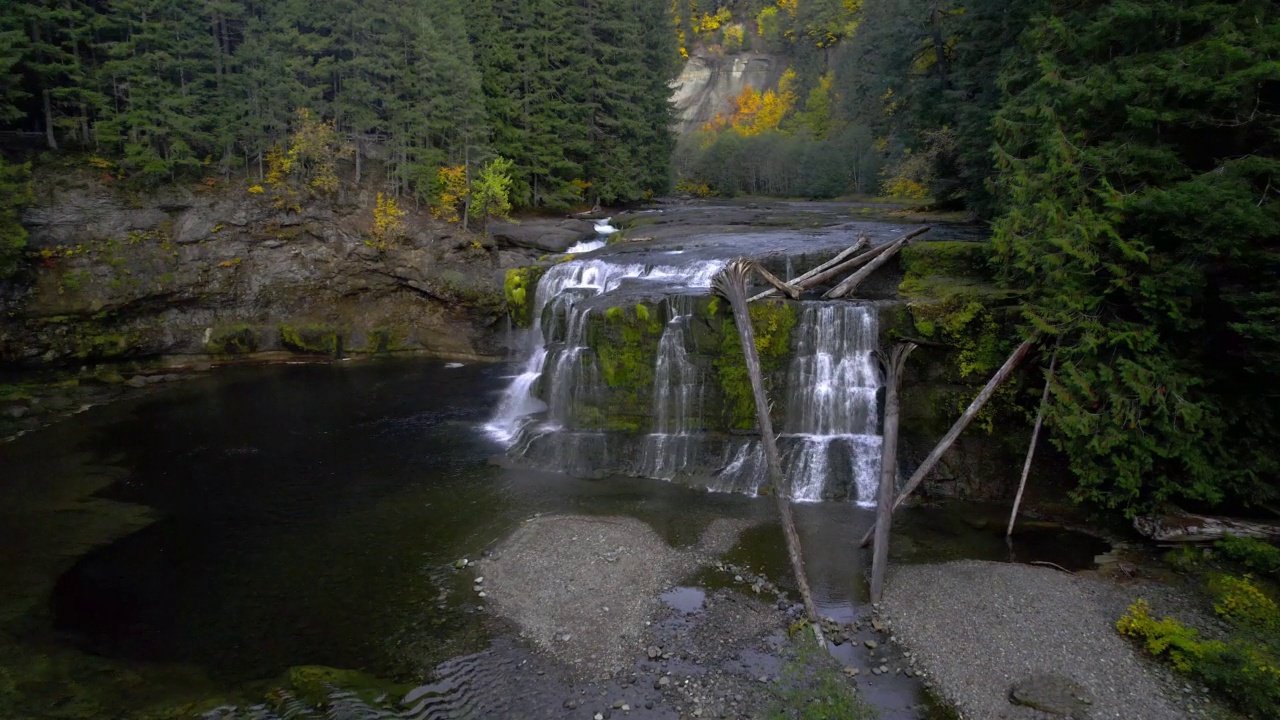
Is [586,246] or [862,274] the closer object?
[862,274]

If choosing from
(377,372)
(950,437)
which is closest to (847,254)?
(950,437)

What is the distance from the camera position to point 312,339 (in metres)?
27.5

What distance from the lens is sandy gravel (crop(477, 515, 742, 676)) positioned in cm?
1117

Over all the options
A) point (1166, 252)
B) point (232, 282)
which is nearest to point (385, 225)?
point (232, 282)

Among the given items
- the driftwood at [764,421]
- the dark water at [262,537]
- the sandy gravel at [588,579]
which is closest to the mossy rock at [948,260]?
the driftwood at [764,421]

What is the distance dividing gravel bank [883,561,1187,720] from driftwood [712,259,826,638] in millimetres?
1535

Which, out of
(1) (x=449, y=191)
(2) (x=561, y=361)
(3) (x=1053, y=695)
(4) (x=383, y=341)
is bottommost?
(3) (x=1053, y=695)

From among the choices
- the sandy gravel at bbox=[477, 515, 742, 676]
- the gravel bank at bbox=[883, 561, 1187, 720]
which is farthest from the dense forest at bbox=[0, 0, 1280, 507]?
the sandy gravel at bbox=[477, 515, 742, 676]

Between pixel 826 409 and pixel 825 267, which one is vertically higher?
pixel 825 267

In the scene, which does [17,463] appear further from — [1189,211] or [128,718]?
[1189,211]

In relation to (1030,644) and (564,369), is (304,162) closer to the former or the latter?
(564,369)

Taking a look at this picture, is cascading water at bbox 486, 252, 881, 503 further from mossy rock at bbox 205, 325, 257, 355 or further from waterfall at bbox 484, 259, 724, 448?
mossy rock at bbox 205, 325, 257, 355

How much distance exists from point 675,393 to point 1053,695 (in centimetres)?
1157

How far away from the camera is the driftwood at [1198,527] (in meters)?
12.2
